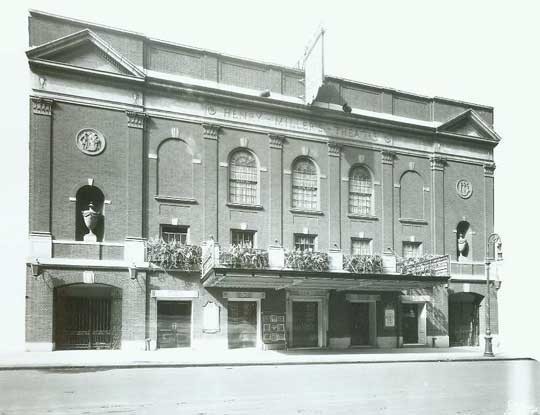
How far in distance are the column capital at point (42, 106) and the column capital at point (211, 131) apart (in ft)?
21.4

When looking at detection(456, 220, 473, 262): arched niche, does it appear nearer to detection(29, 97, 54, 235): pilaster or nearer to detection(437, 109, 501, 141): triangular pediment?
detection(437, 109, 501, 141): triangular pediment

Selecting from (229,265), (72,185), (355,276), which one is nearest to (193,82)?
(72,185)

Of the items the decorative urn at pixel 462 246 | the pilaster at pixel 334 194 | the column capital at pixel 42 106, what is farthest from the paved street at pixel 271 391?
the decorative urn at pixel 462 246

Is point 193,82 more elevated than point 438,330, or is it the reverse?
→ point 193,82

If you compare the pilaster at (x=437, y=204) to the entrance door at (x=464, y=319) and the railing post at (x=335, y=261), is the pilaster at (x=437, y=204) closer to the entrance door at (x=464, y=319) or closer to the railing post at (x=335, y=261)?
the entrance door at (x=464, y=319)

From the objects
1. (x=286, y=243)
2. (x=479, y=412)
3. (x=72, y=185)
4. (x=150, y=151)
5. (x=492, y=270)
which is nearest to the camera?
(x=479, y=412)

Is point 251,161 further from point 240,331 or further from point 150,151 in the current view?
point 240,331

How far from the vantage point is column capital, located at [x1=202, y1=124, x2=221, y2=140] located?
2606cm

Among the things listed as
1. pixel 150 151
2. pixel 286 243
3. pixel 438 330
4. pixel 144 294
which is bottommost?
pixel 438 330

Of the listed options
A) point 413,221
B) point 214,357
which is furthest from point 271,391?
point 413,221

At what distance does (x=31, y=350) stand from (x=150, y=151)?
368 inches

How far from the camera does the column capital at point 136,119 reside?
969 inches

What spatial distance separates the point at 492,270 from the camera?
31.6 m

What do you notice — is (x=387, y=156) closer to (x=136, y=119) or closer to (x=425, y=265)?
(x=425, y=265)
